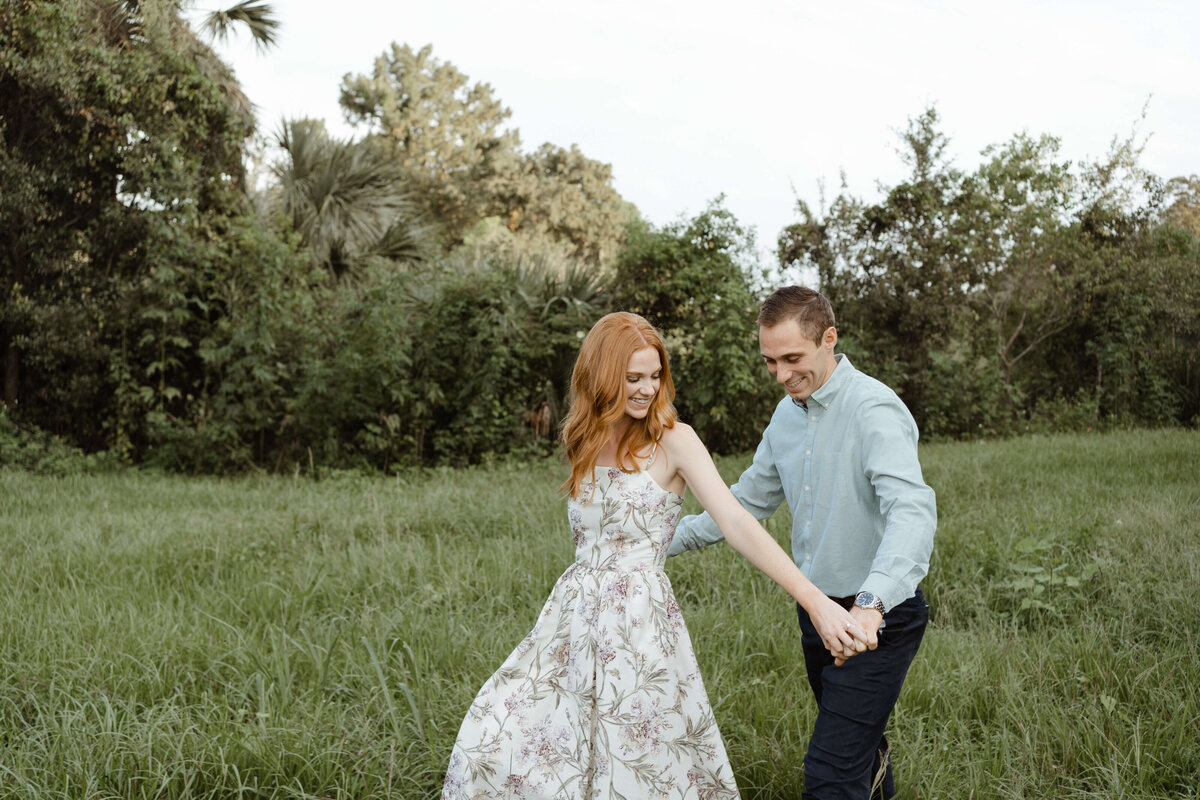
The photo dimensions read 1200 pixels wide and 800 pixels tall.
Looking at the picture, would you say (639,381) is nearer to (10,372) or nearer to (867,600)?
(867,600)

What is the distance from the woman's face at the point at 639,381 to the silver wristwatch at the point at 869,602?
0.76m

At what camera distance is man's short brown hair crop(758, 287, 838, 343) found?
2400 millimetres

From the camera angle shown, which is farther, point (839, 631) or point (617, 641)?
point (617, 641)

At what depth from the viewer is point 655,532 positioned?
97.6 inches

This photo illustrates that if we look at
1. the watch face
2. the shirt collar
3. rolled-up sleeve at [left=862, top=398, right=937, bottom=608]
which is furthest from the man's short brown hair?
the watch face

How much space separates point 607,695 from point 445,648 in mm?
1552

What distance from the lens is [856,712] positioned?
2.20 m

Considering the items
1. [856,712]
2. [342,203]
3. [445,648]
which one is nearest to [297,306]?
[342,203]

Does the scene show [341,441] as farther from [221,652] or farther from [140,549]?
[221,652]

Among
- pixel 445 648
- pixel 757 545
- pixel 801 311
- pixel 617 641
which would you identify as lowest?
pixel 445 648

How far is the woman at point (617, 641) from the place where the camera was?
2334 millimetres

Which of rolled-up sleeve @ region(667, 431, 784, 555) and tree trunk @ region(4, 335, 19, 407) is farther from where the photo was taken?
tree trunk @ region(4, 335, 19, 407)

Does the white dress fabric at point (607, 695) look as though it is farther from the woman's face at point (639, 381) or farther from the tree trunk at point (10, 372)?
the tree trunk at point (10, 372)

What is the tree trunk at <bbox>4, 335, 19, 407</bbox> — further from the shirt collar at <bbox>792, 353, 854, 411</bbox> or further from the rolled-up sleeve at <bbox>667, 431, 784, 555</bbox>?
the shirt collar at <bbox>792, 353, 854, 411</bbox>
